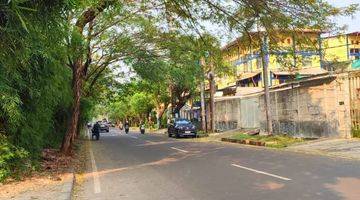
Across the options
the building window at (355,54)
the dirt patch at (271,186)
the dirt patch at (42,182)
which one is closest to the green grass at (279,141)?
the dirt patch at (42,182)

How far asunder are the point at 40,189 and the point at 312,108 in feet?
55.5

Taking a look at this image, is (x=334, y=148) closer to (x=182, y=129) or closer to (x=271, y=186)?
(x=271, y=186)

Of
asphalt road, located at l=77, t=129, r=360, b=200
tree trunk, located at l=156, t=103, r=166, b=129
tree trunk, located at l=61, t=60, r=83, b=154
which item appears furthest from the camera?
tree trunk, located at l=156, t=103, r=166, b=129

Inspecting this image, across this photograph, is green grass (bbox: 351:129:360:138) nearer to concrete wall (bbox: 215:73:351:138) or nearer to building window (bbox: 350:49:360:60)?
concrete wall (bbox: 215:73:351:138)

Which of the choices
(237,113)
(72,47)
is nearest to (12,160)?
(72,47)

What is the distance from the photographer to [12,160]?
13375 mm

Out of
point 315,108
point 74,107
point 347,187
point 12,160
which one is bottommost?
point 347,187

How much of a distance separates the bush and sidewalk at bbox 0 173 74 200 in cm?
43

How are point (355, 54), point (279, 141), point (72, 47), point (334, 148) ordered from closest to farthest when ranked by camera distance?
point (72, 47), point (334, 148), point (279, 141), point (355, 54)

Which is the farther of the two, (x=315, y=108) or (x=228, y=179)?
(x=315, y=108)

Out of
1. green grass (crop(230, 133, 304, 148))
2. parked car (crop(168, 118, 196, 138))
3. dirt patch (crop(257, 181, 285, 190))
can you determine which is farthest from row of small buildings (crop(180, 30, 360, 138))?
dirt patch (crop(257, 181, 285, 190))

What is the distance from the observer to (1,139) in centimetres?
1281

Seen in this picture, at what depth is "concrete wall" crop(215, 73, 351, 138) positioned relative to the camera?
2352cm

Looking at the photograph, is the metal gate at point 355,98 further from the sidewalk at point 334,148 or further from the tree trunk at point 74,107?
the tree trunk at point 74,107
